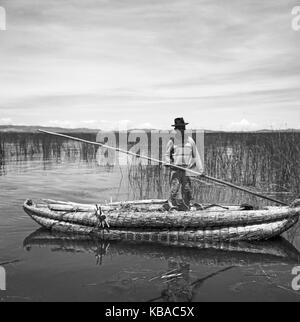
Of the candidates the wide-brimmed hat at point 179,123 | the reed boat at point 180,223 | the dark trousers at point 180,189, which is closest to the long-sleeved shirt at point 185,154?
the dark trousers at point 180,189

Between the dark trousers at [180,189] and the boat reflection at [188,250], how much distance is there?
81 centimetres

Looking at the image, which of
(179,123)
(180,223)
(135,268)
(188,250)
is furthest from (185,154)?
(135,268)

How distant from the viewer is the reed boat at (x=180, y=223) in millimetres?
5613

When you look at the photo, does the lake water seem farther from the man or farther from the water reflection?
the man

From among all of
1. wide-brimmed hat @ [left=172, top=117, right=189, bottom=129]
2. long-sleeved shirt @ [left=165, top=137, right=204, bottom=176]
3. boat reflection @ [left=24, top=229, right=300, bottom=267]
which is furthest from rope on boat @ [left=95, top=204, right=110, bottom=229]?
wide-brimmed hat @ [left=172, top=117, right=189, bottom=129]

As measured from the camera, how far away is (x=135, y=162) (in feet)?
54.2

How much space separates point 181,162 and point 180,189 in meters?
0.47

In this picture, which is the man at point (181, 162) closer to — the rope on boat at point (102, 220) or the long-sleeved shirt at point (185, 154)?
the long-sleeved shirt at point (185, 154)

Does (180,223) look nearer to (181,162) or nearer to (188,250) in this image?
(188,250)

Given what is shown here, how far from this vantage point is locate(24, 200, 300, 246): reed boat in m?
5.61

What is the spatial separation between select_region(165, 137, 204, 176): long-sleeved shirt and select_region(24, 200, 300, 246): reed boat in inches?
31.3

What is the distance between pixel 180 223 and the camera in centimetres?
579
